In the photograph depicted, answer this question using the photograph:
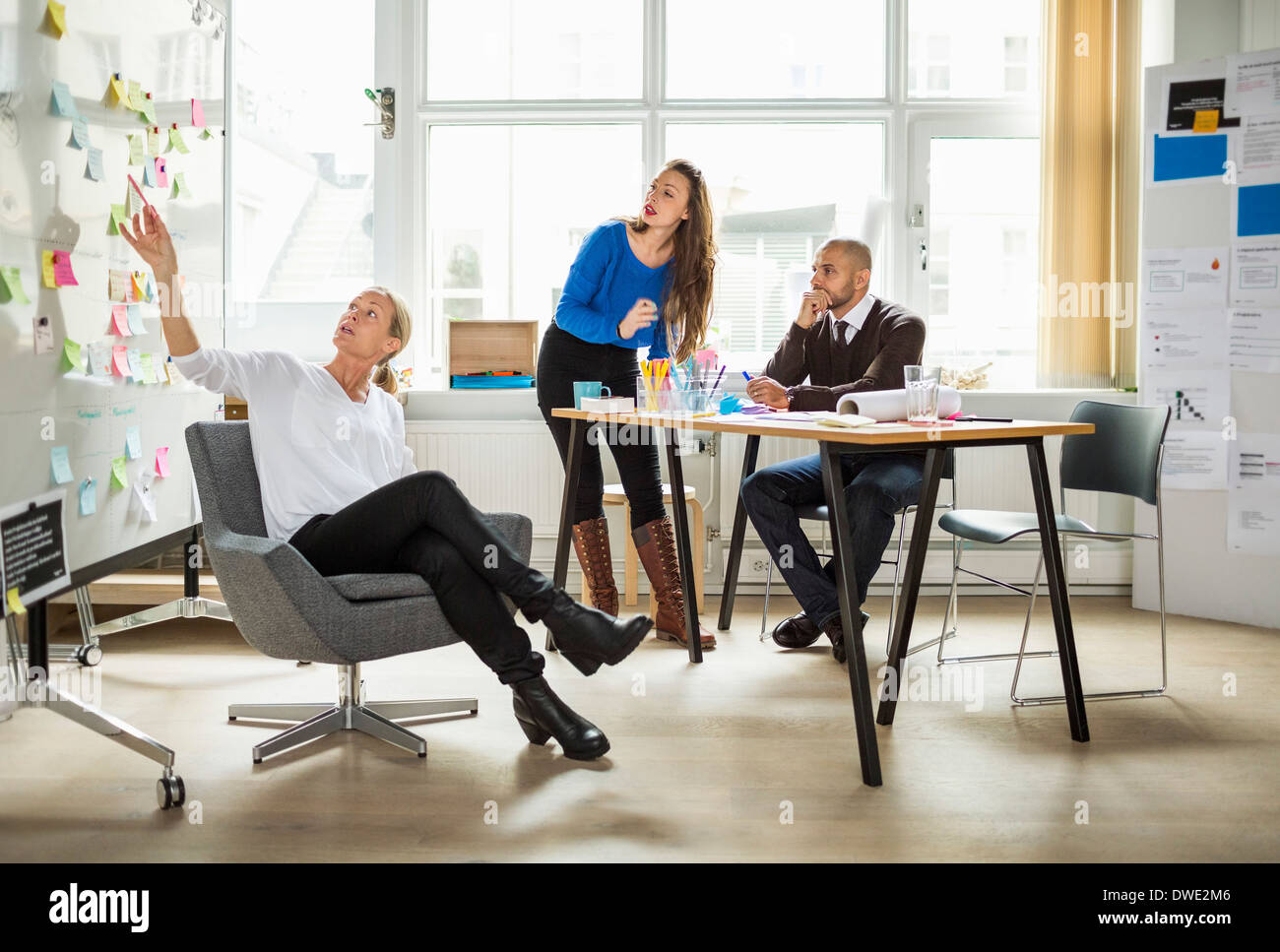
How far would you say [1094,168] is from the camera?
4363mm

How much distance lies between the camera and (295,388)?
2.57 metres

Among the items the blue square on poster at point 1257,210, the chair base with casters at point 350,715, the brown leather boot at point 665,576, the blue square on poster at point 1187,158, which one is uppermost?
the blue square on poster at point 1187,158

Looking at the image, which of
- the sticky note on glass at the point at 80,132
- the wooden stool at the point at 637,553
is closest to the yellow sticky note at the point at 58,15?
the sticky note on glass at the point at 80,132

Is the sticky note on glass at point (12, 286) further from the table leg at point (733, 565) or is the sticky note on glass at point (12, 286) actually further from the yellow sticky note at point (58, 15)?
the table leg at point (733, 565)

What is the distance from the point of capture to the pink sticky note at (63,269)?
2.31 m

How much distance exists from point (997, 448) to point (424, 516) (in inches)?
105

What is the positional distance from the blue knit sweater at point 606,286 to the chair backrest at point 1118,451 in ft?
4.16

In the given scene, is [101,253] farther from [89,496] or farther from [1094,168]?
[1094,168]

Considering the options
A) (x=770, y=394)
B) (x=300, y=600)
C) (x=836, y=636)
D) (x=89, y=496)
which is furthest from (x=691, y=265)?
(x=89, y=496)

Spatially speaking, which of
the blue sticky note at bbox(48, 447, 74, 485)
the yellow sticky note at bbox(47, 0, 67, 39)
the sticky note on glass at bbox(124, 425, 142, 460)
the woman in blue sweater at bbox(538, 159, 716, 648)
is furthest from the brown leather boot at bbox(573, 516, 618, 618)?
the yellow sticky note at bbox(47, 0, 67, 39)

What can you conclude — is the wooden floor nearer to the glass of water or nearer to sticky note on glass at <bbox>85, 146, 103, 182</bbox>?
the glass of water

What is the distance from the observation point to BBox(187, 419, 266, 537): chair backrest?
240 cm

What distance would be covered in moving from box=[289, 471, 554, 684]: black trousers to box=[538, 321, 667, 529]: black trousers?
111 centimetres
